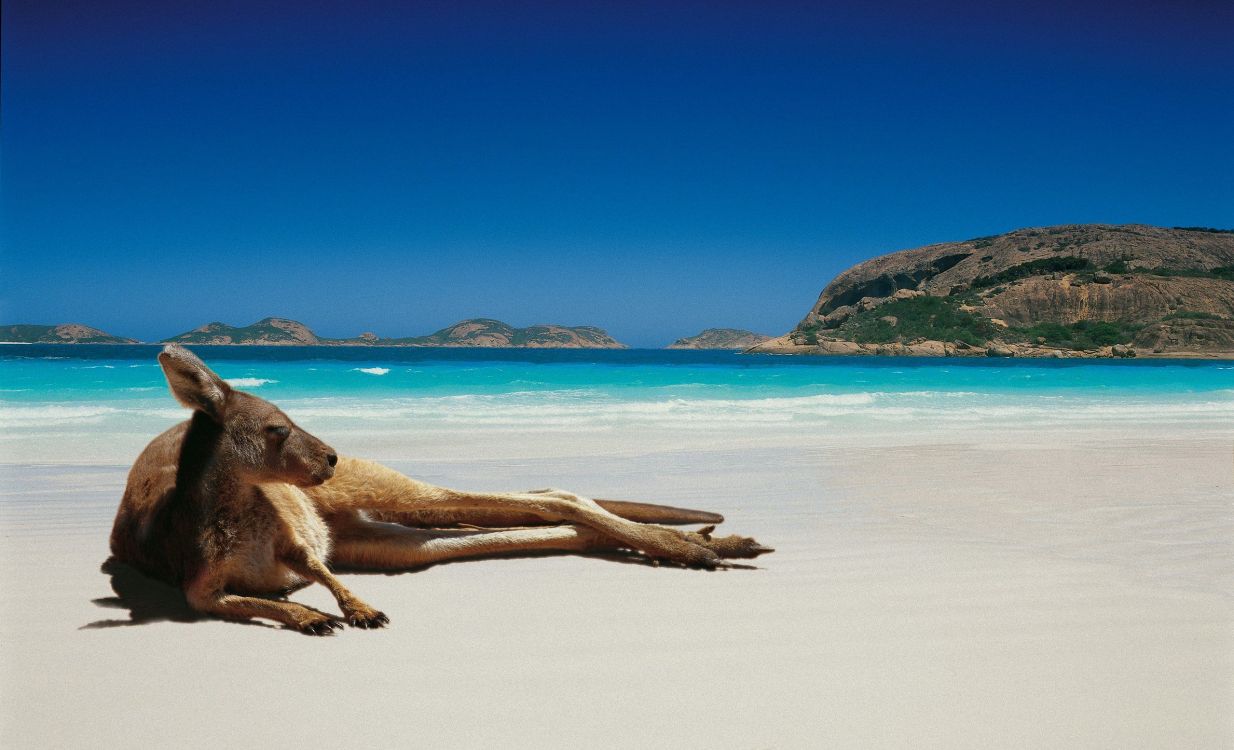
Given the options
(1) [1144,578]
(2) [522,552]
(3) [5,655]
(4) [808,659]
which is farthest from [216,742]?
(1) [1144,578]

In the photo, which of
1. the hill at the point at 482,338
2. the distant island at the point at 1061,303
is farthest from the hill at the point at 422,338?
the distant island at the point at 1061,303

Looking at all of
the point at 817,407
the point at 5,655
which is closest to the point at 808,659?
the point at 5,655

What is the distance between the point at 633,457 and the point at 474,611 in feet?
19.7

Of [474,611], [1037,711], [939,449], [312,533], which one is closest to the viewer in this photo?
[1037,711]

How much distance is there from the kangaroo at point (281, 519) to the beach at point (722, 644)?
123mm

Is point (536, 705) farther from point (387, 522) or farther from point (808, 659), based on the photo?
point (387, 522)

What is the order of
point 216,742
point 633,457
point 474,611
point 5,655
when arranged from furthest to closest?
point 633,457 < point 474,611 < point 5,655 < point 216,742

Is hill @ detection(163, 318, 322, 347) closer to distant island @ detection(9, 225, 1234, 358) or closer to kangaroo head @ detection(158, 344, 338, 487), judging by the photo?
distant island @ detection(9, 225, 1234, 358)

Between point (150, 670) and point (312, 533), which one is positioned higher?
point (312, 533)

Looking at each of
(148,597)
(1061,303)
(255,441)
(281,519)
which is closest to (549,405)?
(148,597)

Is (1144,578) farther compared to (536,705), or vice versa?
(1144,578)

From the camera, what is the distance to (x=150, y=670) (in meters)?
2.83

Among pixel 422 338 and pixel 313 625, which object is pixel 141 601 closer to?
pixel 313 625

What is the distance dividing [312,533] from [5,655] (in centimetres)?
119
